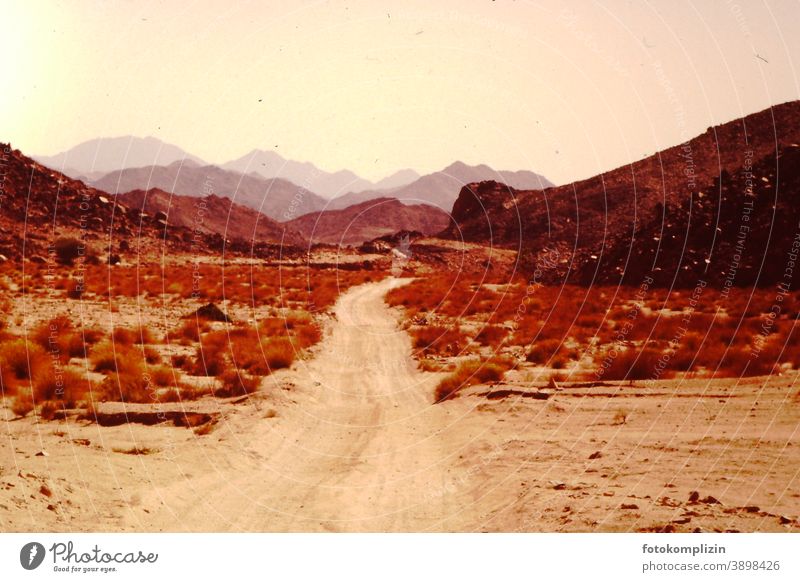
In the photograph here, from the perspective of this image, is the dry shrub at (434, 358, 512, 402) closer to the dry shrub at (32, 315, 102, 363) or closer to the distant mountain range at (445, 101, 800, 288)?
the dry shrub at (32, 315, 102, 363)

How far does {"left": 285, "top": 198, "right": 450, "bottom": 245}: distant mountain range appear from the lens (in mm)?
158500

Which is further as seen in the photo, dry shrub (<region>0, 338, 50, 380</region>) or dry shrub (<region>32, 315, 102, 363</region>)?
dry shrub (<region>32, 315, 102, 363</region>)

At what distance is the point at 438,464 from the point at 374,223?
157751mm

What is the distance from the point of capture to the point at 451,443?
1130 centimetres

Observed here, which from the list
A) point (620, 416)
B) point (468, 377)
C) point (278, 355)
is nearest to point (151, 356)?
point (278, 355)

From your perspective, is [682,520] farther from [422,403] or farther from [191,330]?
[191,330]

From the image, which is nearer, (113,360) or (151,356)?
(113,360)

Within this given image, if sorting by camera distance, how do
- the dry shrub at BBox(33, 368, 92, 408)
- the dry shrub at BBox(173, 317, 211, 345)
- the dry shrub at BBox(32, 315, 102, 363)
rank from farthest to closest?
the dry shrub at BBox(173, 317, 211, 345) → the dry shrub at BBox(32, 315, 102, 363) → the dry shrub at BBox(33, 368, 92, 408)

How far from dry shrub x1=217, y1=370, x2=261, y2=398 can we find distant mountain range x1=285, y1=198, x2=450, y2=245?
137 m

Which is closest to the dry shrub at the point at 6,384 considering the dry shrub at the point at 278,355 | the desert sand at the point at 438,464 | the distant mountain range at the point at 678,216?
the desert sand at the point at 438,464

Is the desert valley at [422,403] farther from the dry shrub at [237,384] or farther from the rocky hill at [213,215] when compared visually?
the rocky hill at [213,215]

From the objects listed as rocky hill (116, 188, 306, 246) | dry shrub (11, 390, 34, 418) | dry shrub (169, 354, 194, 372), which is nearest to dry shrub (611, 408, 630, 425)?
dry shrub (169, 354, 194, 372)

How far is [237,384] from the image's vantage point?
14.2 meters
